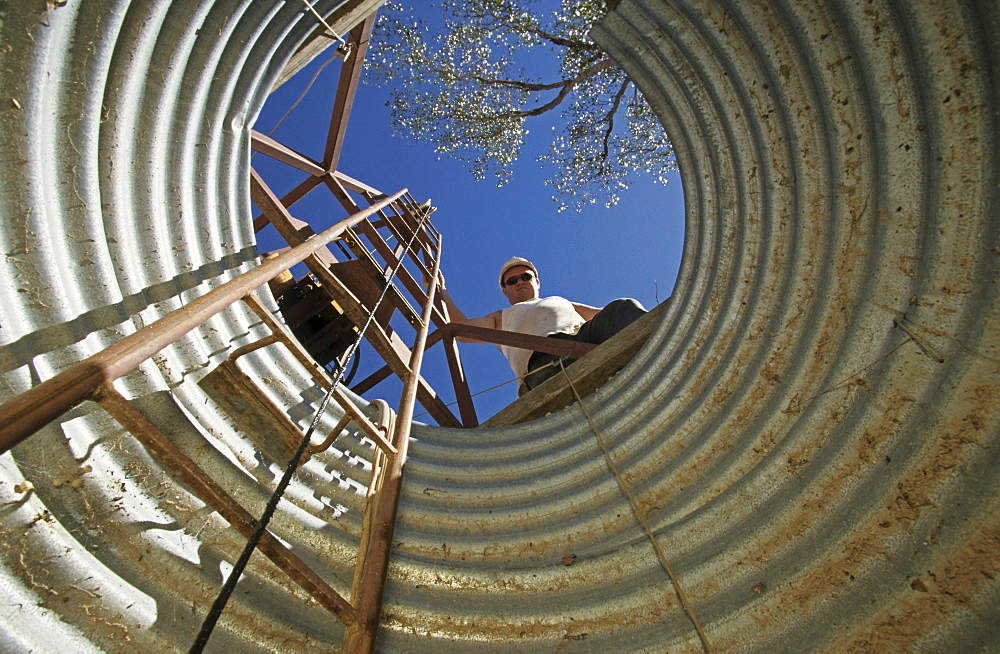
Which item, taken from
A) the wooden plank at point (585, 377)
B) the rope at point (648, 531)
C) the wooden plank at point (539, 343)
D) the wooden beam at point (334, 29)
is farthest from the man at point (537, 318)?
the wooden beam at point (334, 29)

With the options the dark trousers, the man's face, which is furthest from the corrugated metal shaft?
the man's face

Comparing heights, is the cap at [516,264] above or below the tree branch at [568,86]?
below

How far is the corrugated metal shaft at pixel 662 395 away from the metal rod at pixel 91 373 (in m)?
0.83

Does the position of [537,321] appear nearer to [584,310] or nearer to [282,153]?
[584,310]

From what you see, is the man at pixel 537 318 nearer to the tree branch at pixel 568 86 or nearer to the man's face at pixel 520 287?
the man's face at pixel 520 287

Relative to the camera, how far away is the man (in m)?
4.77

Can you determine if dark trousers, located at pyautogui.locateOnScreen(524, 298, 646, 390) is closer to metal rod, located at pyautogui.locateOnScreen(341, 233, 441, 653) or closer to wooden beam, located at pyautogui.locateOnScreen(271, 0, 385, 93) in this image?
metal rod, located at pyautogui.locateOnScreen(341, 233, 441, 653)

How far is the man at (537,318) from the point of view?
4.77 metres

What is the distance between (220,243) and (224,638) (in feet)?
6.28

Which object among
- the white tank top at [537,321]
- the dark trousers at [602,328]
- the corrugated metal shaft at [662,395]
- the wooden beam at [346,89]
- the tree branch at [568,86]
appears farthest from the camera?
the tree branch at [568,86]

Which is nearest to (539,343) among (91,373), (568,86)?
(91,373)

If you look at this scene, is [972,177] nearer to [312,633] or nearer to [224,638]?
[312,633]

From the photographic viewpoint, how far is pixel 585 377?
3666 millimetres

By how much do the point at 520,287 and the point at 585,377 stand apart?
3.53 m
